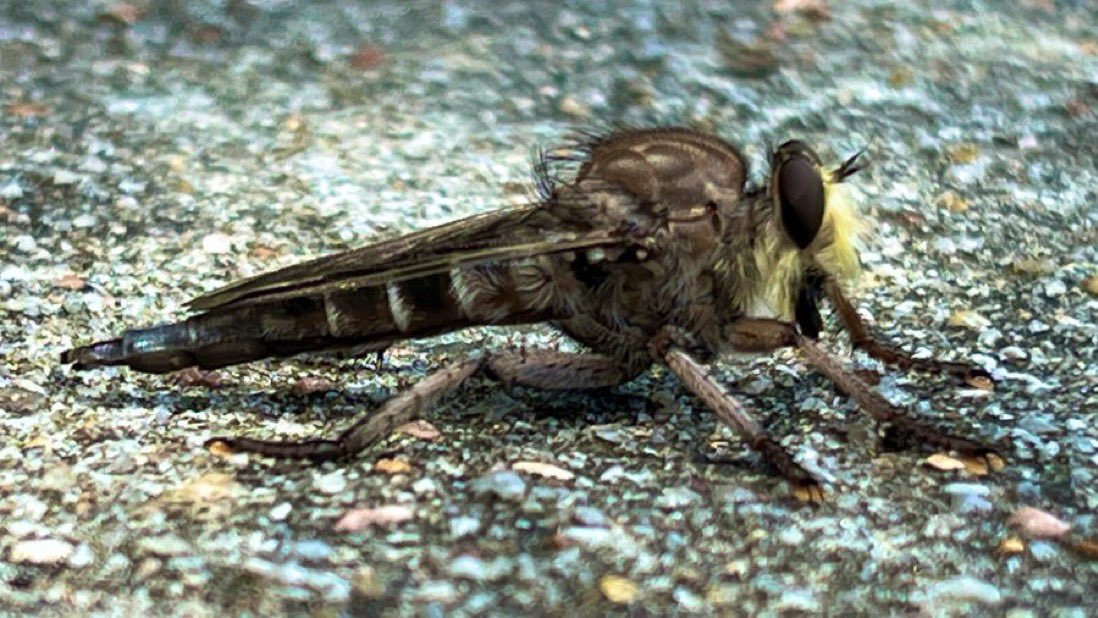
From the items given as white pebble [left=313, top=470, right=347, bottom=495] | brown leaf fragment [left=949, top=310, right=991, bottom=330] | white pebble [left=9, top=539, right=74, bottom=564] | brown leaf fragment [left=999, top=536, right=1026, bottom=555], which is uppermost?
brown leaf fragment [left=999, top=536, right=1026, bottom=555]

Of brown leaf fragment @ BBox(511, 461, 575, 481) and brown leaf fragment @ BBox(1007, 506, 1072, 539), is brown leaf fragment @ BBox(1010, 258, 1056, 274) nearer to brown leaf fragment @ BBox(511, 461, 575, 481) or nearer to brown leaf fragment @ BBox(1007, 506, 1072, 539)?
brown leaf fragment @ BBox(1007, 506, 1072, 539)

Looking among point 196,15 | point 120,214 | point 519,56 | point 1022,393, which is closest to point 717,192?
point 1022,393

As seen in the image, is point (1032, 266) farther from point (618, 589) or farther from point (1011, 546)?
point (618, 589)

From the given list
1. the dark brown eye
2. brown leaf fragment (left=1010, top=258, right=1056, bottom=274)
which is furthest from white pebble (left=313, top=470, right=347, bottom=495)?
brown leaf fragment (left=1010, top=258, right=1056, bottom=274)

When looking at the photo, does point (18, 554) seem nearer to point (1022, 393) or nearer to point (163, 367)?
point (163, 367)

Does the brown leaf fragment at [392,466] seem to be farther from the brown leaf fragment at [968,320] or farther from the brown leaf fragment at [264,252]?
the brown leaf fragment at [968,320]

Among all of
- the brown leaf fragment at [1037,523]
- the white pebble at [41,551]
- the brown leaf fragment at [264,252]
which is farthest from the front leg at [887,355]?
the white pebble at [41,551]

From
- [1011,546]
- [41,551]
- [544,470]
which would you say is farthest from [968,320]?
[41,551]
